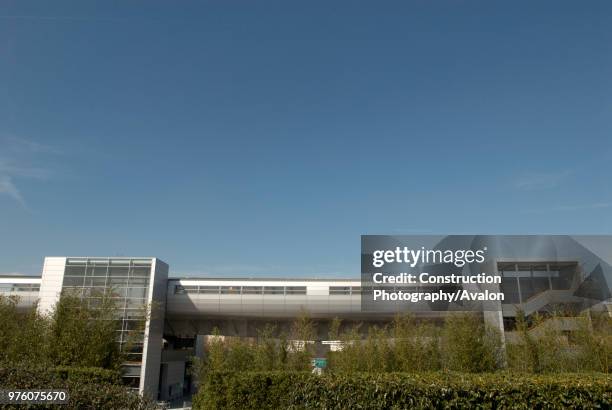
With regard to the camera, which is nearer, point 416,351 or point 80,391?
point 80,391

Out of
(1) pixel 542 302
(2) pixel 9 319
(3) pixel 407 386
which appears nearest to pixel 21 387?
(3) pixel 407 386

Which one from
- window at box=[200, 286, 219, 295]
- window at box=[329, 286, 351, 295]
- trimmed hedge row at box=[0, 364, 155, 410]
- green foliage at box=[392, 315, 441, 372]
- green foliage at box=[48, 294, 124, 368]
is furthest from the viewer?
window at box=[200, 286, 219, 295]

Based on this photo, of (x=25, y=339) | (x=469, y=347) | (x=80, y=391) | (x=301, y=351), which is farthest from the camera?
(x=301, y=351)

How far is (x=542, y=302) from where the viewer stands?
26453mm

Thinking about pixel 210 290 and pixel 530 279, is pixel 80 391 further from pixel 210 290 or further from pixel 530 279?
pixel 530 279

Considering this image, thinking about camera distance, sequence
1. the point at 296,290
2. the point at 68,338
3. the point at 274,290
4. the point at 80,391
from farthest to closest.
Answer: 1. the point at 274,290
2. the point at 296,290
3. the point at 68,338
4. the point at 80,391

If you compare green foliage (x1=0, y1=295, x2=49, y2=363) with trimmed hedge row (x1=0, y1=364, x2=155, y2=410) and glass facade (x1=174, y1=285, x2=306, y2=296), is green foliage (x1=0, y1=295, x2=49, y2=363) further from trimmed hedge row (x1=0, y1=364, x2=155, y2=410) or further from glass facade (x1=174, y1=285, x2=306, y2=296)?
glass facade (x1=174, y1=285, x2=306, y2=296)

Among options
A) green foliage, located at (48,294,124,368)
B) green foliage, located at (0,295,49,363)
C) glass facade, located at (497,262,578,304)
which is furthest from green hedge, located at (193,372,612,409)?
glass facade, located at (497,262,578,304)

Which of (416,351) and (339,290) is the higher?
(339,290)

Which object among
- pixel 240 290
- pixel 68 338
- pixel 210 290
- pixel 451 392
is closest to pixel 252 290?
pixel 240 290

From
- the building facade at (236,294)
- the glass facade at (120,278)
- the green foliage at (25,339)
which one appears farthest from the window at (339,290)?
the green foliage at (25,339)

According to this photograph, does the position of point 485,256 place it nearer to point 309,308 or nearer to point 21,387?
point 309,308

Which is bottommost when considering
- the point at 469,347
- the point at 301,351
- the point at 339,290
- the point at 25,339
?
the point at 301,351

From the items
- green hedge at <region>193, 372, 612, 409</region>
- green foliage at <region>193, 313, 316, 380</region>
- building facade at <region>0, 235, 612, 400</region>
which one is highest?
building facade at <region>0, 235, 612, 400</region>
